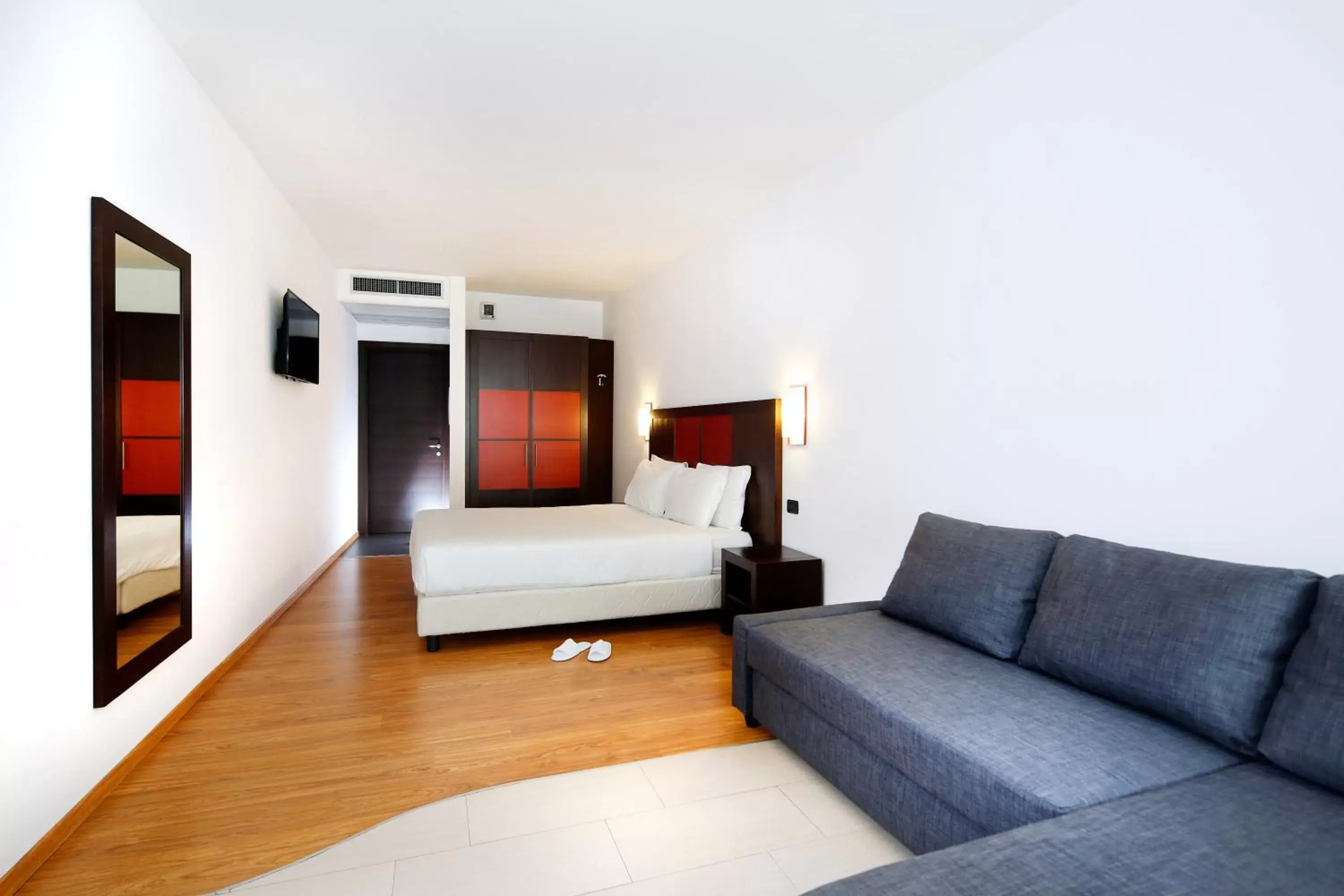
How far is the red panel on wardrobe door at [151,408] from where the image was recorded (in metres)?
2.27

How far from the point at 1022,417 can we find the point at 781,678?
1.28m

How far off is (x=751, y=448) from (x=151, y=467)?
3.02 meters

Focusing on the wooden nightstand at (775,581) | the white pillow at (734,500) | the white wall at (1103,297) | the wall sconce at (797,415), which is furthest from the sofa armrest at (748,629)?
the white pillow at (734,500)

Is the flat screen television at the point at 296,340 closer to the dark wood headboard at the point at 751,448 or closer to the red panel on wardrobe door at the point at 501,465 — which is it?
the red panel on wardrobe door at the point at 501,465

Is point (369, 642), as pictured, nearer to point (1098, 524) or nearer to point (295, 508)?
point (295, 508)

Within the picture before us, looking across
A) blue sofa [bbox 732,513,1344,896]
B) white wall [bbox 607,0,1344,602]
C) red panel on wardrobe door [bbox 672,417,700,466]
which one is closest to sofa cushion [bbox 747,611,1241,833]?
blue sofa [bbox 732,513,1344,896]

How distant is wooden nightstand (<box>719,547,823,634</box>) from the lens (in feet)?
11.7

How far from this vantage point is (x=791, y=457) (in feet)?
12.9

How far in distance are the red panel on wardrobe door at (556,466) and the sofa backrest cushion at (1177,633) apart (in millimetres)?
5493

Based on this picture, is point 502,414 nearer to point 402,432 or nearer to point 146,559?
point 402,432

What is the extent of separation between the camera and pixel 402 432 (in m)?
7.39

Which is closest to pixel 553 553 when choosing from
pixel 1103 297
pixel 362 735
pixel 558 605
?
pixel 558 605

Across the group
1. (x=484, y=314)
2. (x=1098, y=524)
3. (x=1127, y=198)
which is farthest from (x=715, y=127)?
(x=484, y=314)

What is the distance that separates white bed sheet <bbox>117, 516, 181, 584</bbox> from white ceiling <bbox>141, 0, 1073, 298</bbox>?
1.78 m
